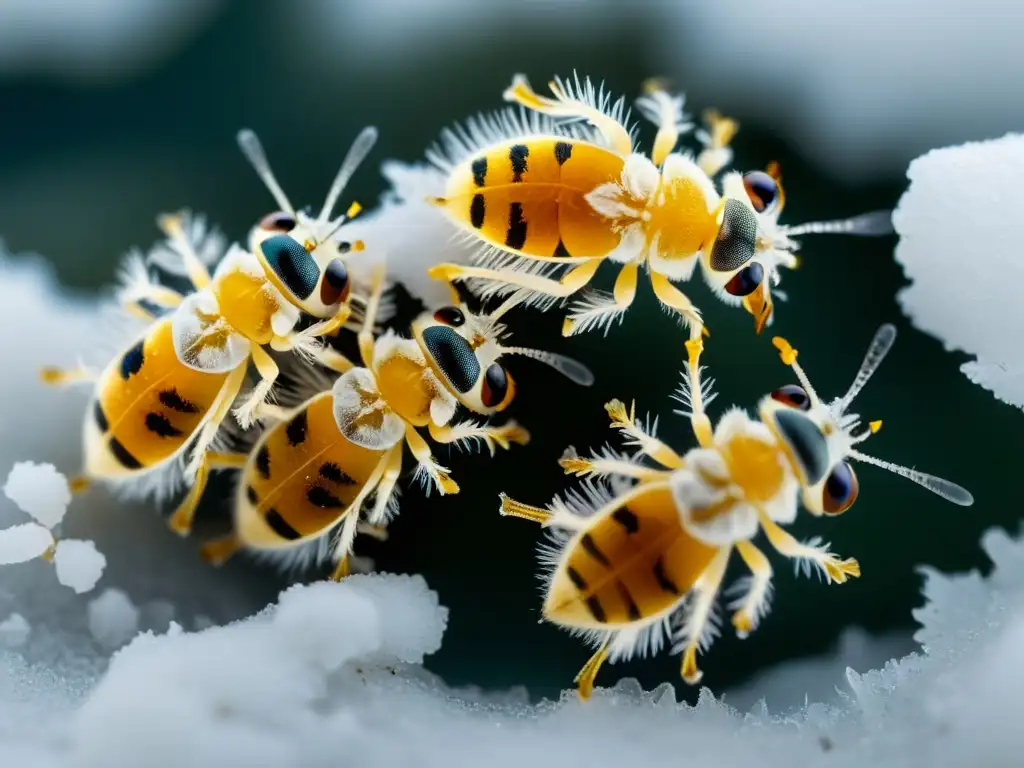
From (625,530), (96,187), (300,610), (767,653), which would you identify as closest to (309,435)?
(300,610)

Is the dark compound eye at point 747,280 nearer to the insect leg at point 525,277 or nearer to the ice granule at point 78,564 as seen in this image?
the insect leg at point 525,277

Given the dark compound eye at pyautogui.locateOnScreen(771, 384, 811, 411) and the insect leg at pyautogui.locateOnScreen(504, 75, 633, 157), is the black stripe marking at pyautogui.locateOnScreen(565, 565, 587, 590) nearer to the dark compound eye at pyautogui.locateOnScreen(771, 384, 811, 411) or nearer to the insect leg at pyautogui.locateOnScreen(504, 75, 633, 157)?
the dark compound eye at pyautogui.locateOnScreen(771, 384, 811, 411)

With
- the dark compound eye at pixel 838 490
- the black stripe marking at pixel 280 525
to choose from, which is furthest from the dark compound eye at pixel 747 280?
the black stripe marking at pixel 280 525

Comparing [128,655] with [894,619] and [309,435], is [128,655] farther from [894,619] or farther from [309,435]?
[894,619]

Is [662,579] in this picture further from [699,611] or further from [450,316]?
[450,316]

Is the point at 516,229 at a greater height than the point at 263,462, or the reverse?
the point at 516,229

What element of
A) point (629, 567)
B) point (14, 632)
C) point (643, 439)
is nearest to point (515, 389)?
point (643, 439)

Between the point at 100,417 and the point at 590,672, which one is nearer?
the point at 590,672
